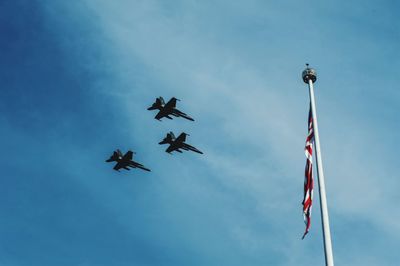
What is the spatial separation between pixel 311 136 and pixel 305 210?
3.45m

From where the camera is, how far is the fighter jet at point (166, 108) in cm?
3867

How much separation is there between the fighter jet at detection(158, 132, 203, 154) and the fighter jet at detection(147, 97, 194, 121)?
2.12m

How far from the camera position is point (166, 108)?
38938mm

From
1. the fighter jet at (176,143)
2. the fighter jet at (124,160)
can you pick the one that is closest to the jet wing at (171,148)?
the fighter jet at (176,143)

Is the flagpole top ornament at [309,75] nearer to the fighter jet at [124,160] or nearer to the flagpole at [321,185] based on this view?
the flagpole at [321,185]

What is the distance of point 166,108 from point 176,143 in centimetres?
340

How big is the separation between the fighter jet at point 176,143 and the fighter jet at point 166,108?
2.12 metres

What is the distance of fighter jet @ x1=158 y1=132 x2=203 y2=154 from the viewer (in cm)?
4059

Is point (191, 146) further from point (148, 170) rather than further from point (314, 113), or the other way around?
point (314, 113)

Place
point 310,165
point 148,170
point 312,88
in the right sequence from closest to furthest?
1. point 310,165
2. point 312,88
3. point 148,170

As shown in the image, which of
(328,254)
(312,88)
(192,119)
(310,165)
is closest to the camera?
(328,254)

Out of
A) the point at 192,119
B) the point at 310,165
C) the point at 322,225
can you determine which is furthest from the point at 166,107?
the point at 322,225

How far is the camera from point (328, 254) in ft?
58.8

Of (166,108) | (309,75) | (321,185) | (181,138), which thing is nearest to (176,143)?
(181,138)
